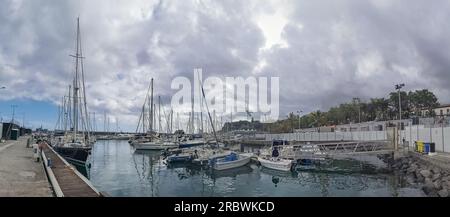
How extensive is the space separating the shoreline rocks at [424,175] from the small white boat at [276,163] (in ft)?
41.6

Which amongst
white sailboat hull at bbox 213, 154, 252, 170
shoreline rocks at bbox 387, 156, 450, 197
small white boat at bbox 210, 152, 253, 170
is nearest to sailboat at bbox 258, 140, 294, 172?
white sailboat hull at bbox 213, 154, 252, 170

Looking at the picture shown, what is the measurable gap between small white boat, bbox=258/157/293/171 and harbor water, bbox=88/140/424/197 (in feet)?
2.45

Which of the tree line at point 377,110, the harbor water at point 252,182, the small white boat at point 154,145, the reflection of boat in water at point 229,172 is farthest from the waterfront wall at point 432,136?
the tree line at point 377,110

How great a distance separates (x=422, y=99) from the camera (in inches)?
4510

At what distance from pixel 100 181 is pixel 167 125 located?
66832mm

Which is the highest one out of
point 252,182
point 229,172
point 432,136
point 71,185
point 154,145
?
point 432,136

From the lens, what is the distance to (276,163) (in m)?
43.0

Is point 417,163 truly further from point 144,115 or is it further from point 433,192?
point 144,115

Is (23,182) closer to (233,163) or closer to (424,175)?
(233,163)

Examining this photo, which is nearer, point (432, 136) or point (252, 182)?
point (252, 182)

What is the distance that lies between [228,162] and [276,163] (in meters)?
5.97

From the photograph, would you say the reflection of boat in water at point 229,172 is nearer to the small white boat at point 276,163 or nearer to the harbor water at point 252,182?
the harbor water at point 252,182

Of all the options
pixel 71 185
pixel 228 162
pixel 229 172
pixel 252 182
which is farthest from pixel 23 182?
pixel 228 162
